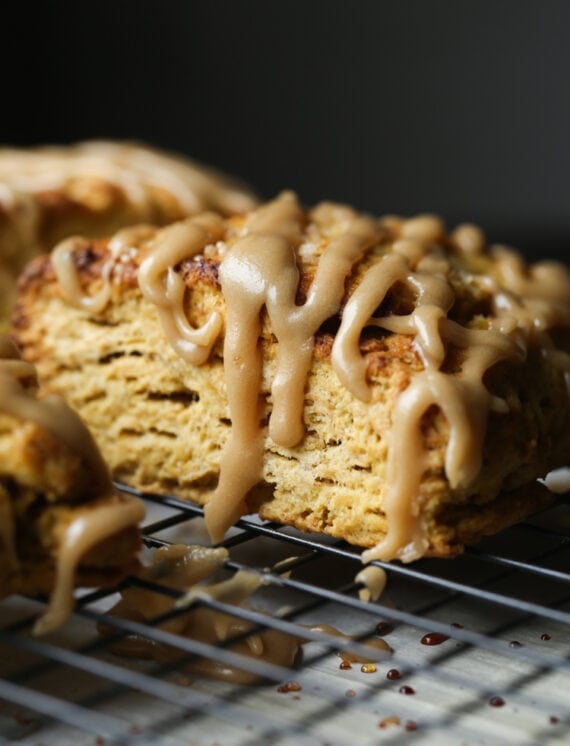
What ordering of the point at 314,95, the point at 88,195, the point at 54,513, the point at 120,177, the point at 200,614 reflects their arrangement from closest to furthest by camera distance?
1. the point at 54,513
2. the point at 200,614
3. the point at 88,195
4. the point at 120,177
5. the point at 314,95

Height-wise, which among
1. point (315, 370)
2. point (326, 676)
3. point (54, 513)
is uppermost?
point (315, 370)

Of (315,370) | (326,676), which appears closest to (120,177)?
(315,370)

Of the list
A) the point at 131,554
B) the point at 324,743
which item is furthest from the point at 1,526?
the point at 324,743

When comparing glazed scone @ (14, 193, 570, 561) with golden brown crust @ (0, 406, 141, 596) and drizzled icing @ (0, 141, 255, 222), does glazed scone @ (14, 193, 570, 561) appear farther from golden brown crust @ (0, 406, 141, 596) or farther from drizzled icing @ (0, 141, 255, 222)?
drizzled icing @ (0, 141, 255, 222)

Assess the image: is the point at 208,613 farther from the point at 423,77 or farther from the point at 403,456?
the point at 423,77

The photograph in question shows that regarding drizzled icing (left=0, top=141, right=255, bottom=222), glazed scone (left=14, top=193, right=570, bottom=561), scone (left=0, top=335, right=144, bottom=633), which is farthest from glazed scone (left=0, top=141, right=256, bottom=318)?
scone (left=0, top=335, right=144, bottom=633)

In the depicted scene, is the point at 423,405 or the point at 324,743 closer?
the point at 324,743

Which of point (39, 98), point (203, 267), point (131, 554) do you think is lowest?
point (131, 554)

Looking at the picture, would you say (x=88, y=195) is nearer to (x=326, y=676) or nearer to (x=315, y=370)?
(x=315, y=370)
